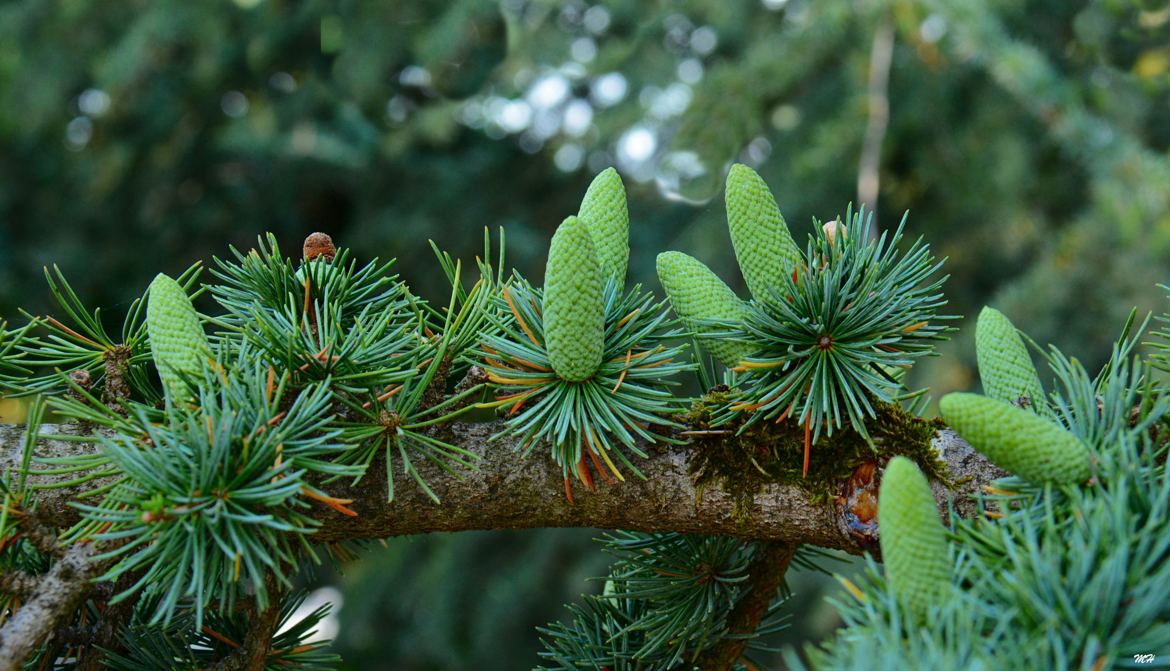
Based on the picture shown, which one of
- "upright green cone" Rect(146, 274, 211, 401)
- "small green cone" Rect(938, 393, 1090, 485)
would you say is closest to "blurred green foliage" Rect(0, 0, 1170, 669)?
"small green cone" Rect(938, 393, 1090, 485)

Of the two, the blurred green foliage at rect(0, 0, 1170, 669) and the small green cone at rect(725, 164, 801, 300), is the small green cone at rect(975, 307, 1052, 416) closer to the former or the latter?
the small green cone at rect(725, 164, 801, 300)

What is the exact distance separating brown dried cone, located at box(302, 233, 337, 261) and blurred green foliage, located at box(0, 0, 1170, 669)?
4.64ft

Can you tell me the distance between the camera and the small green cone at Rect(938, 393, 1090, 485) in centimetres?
45

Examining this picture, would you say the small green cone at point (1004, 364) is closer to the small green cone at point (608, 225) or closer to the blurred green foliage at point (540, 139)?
the small green cone at point (608, 225)

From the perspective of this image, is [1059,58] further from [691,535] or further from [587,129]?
[691,535]

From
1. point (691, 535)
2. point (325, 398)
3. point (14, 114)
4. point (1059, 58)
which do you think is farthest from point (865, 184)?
point (14, 114)

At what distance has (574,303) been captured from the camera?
0.53m

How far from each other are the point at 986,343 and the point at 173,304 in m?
0.48

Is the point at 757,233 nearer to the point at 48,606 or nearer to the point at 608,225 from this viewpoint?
the point at 608,225

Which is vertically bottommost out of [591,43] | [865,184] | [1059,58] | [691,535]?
[691,535]

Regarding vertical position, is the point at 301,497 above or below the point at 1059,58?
below

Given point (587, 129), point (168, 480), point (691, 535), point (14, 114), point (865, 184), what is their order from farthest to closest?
1. point (587, 129)
2. point (14, 114)
3. point (865, 184)
4. point (691, 535)
5. point (168, 480)

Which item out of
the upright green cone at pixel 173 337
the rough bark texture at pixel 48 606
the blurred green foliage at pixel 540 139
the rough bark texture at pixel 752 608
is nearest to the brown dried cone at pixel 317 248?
the upright green cone at pixel 173 337

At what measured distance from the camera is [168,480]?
1.57ft
